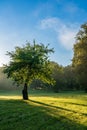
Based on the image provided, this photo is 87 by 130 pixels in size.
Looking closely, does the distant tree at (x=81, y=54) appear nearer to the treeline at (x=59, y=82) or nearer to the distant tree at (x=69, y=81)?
the treeline at (x=59, y=82)

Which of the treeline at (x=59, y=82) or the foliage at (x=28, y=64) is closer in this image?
the foliage at (x=28, y=64)

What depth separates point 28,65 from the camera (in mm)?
39688

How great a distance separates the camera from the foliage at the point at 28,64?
129ft

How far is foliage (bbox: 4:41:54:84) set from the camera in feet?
129

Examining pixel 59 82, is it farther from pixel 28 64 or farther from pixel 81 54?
pixel 28 64

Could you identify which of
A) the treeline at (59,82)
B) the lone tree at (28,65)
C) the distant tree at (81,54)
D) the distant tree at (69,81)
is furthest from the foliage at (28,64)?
the distant tree at (69,81)

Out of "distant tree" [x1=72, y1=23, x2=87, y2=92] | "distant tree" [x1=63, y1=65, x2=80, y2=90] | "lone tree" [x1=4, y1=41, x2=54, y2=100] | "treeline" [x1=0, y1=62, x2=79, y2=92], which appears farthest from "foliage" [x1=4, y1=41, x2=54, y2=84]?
"distant tree" [x1=63, y1=65, x2=80, y2=90]

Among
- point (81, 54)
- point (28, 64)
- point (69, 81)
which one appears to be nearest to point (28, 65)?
point (28, 64)

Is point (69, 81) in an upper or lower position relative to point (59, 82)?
upper

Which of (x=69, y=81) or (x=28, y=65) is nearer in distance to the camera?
(x=28, y=65)

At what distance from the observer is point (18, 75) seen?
4066 centimetres

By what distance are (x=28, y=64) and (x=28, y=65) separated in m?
0.23

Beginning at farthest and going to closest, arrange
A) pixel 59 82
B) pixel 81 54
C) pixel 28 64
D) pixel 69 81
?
pixel 69 81
pixel 59 82
pixel 81 54
pixel 28 64

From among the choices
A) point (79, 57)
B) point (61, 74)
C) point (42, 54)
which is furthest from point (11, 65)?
point (61, 74)
